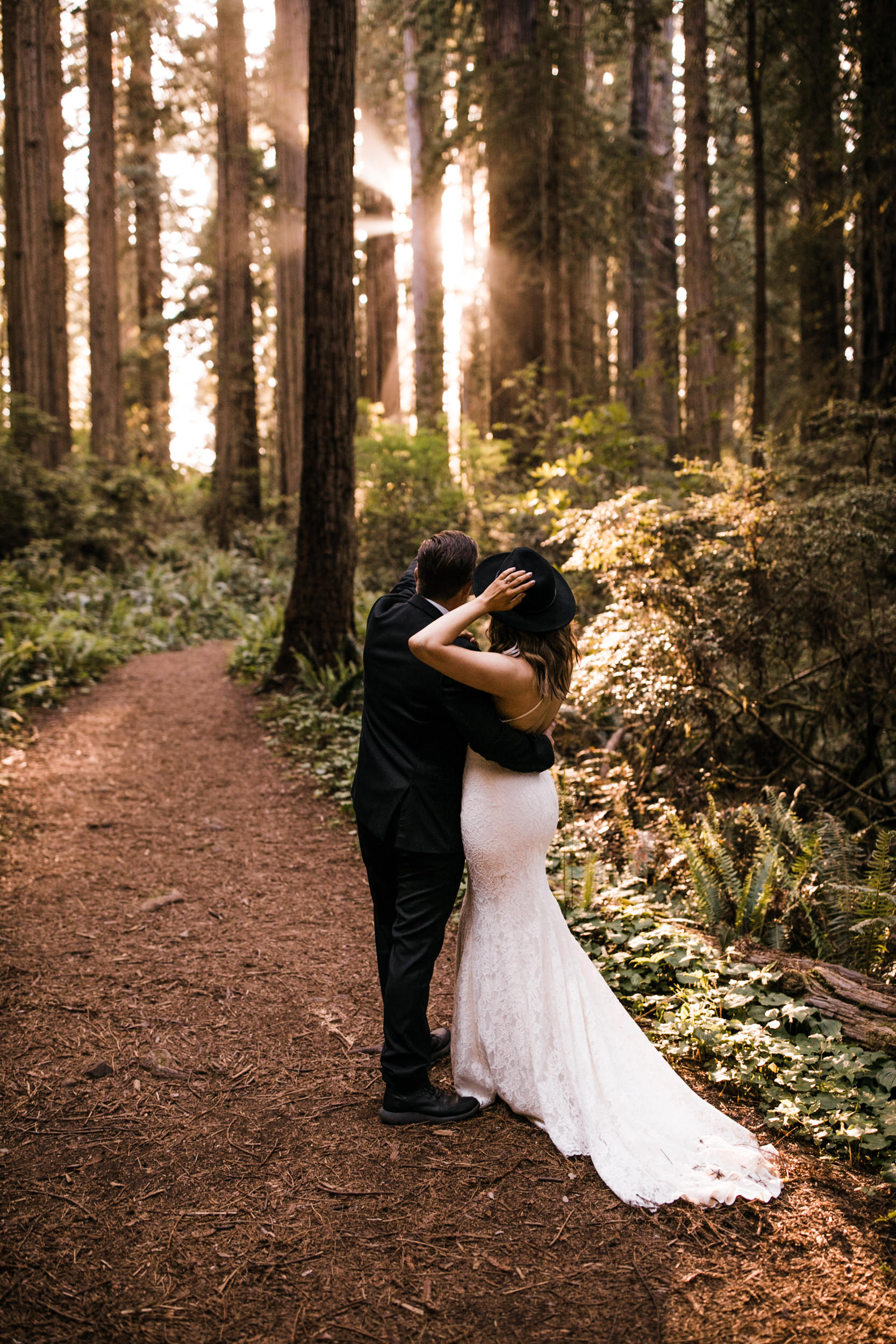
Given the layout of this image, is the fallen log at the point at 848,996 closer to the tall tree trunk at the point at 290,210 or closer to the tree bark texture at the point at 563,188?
the tree bark texture at the point at 563,188

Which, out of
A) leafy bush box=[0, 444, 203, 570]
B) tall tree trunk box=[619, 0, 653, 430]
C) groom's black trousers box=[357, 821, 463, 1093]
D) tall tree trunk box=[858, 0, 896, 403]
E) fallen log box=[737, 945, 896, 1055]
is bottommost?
fallen log box=[737, 945, 896, 1055]

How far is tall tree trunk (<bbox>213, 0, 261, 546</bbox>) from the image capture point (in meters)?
17.8

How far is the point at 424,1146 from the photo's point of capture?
327 cm

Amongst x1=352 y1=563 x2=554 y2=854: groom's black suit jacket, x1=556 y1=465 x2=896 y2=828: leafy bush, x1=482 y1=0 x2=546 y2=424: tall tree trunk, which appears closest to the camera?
x1=352 y1=563 x2=554 y2=854: groom's black suit jacket

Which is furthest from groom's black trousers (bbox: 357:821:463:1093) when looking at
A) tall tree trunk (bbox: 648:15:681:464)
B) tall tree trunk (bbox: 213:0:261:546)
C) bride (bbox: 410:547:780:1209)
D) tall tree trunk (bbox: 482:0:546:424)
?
tall tree trunk (bbox: 213:0:261:546)

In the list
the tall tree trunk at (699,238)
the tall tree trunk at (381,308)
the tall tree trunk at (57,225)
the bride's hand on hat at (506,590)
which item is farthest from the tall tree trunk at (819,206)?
the tall tree trunk at (57,225)

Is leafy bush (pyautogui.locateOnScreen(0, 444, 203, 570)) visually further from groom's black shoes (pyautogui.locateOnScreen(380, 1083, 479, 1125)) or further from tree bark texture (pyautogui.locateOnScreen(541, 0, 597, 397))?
groom's black shoes (pyautogui.locateOnScreen(380, 1083, 479, 1125))

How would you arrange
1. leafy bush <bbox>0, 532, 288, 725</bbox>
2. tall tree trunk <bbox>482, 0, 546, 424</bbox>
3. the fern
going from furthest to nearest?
tall tree trunk <bbox>482, 0, 546, 424</bbox>, leafy bush <bbox>0, 532, 288, 725</bbox>, the fern

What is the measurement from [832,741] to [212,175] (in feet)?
91.9

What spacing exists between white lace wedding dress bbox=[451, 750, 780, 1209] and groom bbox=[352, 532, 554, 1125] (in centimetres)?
11

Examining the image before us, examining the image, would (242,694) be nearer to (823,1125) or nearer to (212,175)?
(823,1125)

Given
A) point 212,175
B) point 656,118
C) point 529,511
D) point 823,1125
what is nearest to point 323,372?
point 529,511

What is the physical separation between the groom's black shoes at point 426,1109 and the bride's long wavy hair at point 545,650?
1.62 metres

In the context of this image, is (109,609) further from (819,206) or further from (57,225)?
(819,206)
